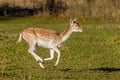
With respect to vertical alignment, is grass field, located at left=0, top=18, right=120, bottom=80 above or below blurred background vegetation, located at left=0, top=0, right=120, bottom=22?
above

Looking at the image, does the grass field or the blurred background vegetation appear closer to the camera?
the grass field

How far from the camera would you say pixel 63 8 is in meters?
41.3

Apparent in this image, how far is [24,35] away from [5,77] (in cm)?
204

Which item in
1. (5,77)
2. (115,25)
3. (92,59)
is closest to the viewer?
(5,77)

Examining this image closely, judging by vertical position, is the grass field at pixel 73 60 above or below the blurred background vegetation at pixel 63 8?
above

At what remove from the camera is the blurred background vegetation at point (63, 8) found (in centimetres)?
2934

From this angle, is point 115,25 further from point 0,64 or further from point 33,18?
point 0,64

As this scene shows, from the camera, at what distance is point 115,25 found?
98.7 feet

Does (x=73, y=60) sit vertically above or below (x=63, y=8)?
above

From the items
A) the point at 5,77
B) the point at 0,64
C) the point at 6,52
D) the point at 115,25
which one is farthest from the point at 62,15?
the point at 5,77

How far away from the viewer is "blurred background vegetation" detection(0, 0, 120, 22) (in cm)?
2934

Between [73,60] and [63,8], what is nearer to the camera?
[73,60]

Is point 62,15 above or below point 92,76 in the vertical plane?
below

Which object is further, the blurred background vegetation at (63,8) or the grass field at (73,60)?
the blurred background vegetation at (63,8)
